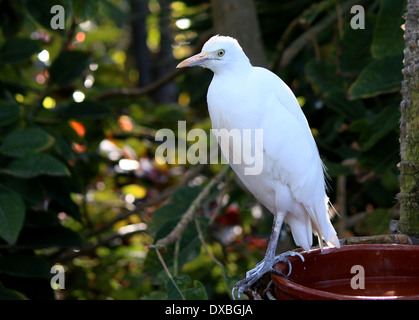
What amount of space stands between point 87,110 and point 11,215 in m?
0.88

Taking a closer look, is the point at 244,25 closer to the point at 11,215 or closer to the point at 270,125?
the point at 270,125

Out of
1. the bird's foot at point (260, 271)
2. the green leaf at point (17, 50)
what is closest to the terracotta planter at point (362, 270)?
the bird's foot at point (260, 271)

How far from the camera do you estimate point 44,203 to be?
2545 millimetres

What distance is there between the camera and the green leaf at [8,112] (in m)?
2.53

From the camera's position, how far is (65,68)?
3.07m

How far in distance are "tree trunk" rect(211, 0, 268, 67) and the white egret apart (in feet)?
3.51

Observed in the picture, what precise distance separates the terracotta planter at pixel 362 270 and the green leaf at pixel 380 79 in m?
0.96

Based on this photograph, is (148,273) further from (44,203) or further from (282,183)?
(282,183)

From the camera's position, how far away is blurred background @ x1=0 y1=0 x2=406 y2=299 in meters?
2.43

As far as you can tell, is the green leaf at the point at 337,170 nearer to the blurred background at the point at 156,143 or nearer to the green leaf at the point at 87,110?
the blurred background at the point at 156,143

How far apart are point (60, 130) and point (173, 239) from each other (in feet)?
4.11

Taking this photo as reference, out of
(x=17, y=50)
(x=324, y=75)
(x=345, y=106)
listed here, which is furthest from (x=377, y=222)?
(x=17, y=50)

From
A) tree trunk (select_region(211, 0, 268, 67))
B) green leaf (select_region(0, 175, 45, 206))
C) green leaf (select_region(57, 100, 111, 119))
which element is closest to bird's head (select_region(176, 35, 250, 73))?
green leaf (select_region(0, 175, 45, 206))
